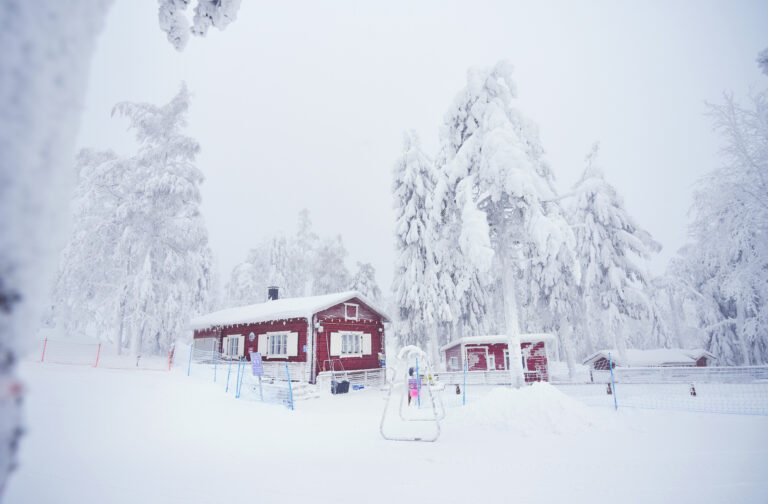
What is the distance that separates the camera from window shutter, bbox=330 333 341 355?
21.3m

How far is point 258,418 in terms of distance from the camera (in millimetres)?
11398

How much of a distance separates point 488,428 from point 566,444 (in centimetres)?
219

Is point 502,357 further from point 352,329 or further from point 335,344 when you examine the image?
point 335,344

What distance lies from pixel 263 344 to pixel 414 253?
12.2 m

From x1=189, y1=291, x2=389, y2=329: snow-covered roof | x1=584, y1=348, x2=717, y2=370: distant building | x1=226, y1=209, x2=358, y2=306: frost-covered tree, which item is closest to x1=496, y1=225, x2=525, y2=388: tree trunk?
x1=189, y1=291, x2=389, y2=329: snow-covered roof

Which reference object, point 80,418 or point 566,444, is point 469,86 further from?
point 80,418

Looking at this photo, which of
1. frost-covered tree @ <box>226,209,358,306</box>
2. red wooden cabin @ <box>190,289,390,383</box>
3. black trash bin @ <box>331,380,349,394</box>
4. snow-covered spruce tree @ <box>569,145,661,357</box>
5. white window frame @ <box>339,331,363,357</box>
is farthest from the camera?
frost-covered tree @ <box>226,209,358,306</box>

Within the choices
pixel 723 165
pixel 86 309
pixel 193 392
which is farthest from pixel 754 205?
pixel 86 309

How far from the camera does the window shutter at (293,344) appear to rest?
Answer: 2056 cm

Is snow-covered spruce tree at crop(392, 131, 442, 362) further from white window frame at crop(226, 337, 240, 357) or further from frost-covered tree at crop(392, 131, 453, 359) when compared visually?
white window frame at crop(226, 337, 240, 357)

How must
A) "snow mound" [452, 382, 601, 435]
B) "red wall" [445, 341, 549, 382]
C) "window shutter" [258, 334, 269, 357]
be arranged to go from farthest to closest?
"red wall" [445, 341, 549, 382] < "window shutter" [258, 334, 269, 357] < "snow mound" [452, 382, 601, 435]

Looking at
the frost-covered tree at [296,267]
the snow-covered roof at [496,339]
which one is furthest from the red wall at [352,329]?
the frost-covered tree at [296,267]

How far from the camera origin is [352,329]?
23078 mm

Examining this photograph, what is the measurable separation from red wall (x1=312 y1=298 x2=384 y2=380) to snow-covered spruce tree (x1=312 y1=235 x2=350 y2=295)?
14013mm
